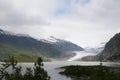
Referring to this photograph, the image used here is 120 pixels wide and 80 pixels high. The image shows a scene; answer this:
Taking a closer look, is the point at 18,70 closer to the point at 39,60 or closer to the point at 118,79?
the point at 39,60

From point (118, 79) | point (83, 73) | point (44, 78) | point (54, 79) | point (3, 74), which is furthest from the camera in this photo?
point (83, 73)

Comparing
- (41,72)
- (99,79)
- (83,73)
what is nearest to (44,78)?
(41,72)

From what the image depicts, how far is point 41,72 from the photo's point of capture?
173ft

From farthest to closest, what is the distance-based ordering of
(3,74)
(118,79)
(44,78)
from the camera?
(118,79) < (3,74) < (44,78)

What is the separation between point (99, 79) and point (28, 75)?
236 feet

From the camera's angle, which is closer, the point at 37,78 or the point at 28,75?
the point at 37,78

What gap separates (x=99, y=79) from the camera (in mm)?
124938

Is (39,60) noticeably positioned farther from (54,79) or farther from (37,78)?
(54,79)

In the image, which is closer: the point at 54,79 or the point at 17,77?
the point at 17,77

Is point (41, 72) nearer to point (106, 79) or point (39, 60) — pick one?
point (39, 60)

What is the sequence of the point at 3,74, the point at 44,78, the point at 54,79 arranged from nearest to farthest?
the point at 44,78 → the point at 3,74 → the point at 54,79

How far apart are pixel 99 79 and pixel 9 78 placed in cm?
7746

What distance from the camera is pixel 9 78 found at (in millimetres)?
52156

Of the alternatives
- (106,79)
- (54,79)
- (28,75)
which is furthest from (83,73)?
(28,75)
